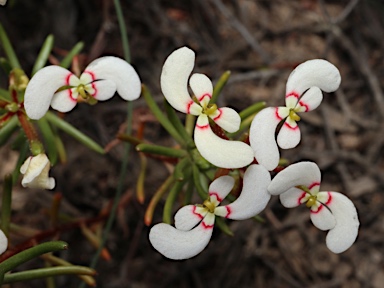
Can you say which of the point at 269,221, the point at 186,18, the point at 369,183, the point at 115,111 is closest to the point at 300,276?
the point at 269,221

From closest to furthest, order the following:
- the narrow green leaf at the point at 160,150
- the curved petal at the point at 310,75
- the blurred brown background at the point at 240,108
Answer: the curved petal at the point at 310,75, the narrow green leaf at the point at 160,150, the blurred brown background at the point at 240,108

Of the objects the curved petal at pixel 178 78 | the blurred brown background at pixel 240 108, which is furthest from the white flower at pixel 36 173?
the blurred brown background at pixel 240 108

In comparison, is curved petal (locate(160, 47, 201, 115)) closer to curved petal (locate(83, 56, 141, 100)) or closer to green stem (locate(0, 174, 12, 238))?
curved petal (locate(83, 56, 141, 100))

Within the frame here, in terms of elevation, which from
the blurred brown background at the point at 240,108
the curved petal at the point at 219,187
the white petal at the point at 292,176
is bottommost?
the blurred brown background at the point at 240,108

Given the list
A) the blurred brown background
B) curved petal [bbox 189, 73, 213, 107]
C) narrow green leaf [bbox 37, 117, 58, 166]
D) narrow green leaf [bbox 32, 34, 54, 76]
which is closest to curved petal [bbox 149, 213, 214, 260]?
curved petal [bbox 189, 73, 213, 107]

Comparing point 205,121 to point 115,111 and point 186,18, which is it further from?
point 186,18

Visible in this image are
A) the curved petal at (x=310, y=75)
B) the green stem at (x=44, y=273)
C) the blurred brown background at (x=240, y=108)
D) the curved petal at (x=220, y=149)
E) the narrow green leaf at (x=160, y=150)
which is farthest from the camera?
the blurred brown background at (x=240, y=108)

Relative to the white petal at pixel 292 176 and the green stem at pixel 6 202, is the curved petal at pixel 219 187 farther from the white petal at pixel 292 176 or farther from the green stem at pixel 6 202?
the green stem at pixel 6 202

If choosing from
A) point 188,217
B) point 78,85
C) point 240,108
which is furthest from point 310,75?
point 240,108

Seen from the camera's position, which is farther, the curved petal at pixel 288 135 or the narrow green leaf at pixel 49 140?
the narrow green leaf at pixel 49 140
